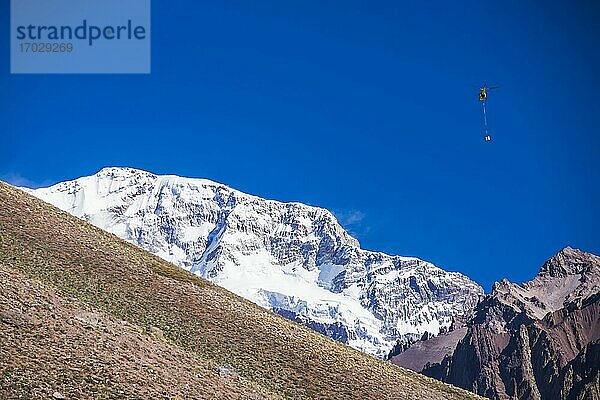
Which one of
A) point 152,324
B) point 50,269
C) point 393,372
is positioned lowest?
point 393,372

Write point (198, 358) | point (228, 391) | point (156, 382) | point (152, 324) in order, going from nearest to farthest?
point (156, 382) < point (228, 391) < point (198, 358) < point (152, 324)

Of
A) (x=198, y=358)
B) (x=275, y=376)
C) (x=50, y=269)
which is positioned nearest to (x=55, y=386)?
(x=198, y=358)

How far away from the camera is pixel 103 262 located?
65.2 m

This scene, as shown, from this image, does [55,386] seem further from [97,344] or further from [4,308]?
[4,308]

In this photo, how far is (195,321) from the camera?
194 ft

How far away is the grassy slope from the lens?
174ft

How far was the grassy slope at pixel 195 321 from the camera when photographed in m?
53.0

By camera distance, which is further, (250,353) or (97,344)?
(250,353)

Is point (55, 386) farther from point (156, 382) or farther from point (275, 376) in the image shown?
point (275, 376)

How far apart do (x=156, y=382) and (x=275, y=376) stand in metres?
10.9

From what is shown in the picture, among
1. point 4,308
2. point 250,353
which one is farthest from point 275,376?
point 4,308

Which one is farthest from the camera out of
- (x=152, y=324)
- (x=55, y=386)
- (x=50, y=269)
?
(x=50, y=269)

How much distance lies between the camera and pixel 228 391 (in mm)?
47844

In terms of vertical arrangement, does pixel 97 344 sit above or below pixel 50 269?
below
